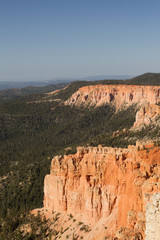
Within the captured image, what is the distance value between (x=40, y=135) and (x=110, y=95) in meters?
61.4

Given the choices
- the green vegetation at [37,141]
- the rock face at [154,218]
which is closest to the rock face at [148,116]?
the green vegetation at [37,141]

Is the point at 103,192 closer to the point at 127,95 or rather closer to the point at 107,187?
the point at 107,187

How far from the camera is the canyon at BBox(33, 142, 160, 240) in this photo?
27.9m

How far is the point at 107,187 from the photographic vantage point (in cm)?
3616

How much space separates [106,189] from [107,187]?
315 mm

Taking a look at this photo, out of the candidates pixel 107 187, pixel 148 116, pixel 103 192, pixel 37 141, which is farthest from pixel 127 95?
pixel 103 192

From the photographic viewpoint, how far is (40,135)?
167625 mm

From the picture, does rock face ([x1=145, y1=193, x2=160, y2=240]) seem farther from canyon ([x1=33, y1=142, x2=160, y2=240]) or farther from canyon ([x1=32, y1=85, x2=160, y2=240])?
canyon ([x1=32, y1=85, x2=160, y2=240])

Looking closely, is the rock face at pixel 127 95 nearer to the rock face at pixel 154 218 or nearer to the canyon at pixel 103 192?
the canyon at pixel 103 192

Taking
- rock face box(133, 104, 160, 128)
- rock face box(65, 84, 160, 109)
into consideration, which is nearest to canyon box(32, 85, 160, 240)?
rock face box(133, 104, 160, 128)

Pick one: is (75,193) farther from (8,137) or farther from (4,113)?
(4,113)

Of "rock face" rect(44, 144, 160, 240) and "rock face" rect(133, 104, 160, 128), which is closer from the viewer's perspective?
"rock face" rect(44, 144, 160, 240)

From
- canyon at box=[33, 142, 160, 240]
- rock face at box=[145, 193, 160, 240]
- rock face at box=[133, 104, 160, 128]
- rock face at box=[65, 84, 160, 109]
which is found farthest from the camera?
rock face at box=[65, 84, 160, 109]

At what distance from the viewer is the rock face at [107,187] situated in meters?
28.1
